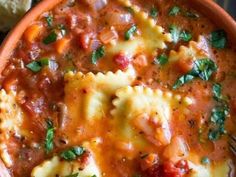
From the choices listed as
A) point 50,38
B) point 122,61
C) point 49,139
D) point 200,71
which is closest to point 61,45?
point 50,38

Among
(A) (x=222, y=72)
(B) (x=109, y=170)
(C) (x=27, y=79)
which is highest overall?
(A) (x=222, y=72)

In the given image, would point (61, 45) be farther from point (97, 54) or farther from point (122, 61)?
point (122, 61)

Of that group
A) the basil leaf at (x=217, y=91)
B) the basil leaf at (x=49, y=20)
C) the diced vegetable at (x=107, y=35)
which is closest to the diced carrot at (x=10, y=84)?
the basil leaf at (x=49, y=20)

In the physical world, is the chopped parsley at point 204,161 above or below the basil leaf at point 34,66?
below

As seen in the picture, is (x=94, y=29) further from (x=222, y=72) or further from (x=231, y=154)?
(x=231, y=154)

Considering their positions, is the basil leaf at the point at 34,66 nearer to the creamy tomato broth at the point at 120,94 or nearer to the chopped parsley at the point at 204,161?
the creamy tomato broth at the point at 120,94

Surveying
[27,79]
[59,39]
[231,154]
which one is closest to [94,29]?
[59,39]
